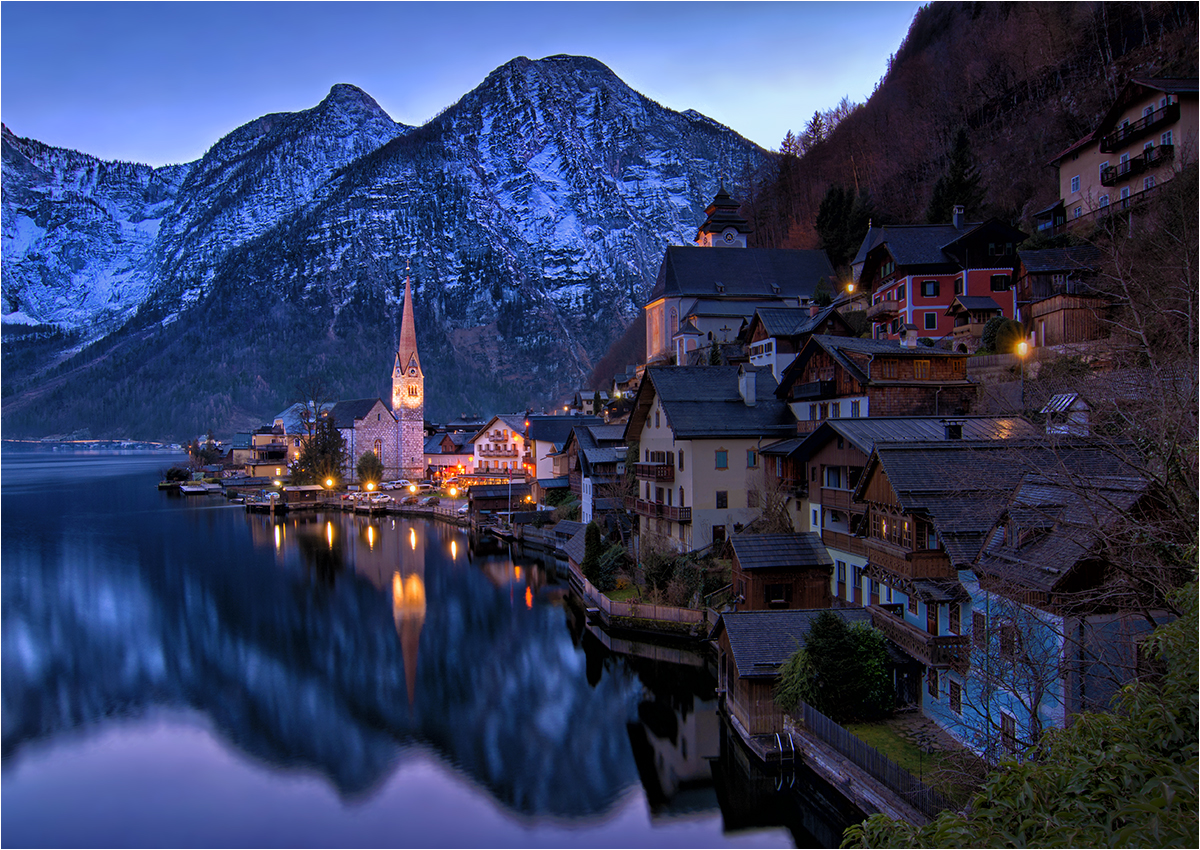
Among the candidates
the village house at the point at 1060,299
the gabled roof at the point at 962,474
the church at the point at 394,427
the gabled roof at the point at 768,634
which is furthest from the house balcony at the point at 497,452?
the gabled roof at the point at 962,474

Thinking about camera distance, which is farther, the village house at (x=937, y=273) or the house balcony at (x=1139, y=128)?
the village house at (x=937, y=273)

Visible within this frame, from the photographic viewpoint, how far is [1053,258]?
3566 centimetres

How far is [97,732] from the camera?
23.7m

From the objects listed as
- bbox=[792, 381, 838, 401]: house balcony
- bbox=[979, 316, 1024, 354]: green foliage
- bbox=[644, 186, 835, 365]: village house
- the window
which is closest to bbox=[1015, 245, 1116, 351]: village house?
bbox=[979, 316, 1024, 354]: green foliage

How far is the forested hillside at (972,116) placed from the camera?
5169cm

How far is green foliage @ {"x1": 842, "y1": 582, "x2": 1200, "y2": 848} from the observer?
5273 millimetres

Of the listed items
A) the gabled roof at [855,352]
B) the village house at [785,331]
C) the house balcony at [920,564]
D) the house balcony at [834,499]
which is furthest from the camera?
the village house at [785,331]

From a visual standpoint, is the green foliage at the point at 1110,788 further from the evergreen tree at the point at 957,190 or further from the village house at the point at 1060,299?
the evergreen tree at the point at 957,190

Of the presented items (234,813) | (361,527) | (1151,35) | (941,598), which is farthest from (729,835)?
(1151,35)

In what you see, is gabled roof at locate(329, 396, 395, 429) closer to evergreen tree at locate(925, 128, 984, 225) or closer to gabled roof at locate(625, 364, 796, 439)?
gabled roof at locate(625, 364, 796, 439)

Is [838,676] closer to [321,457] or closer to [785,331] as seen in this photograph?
[785,331]

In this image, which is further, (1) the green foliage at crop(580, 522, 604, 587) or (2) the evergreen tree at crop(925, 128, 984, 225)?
(2) the evergreen tree at crop(925, 128, 984, 225)

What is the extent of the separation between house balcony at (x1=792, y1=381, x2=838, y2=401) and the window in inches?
609

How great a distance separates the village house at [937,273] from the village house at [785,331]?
3.06 meters
